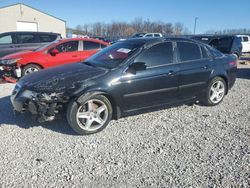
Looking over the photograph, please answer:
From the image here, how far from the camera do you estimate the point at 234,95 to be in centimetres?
626

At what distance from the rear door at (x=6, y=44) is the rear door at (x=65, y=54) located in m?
3.93

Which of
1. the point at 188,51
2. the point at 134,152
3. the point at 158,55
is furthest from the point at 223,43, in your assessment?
the point at 134,152

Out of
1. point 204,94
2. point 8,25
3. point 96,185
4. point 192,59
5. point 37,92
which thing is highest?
point 8,25

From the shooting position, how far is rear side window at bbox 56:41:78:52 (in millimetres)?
7957

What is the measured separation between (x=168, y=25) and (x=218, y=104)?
70038 millimetres

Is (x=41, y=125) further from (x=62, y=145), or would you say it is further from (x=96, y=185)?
(x=96, y=185)

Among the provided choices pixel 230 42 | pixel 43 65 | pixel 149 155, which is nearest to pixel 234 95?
pixel 149 155

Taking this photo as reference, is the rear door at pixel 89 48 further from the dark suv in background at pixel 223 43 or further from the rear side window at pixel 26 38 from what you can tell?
the dark suv in background at pixel 223 43

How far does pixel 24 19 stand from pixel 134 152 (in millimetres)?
29339

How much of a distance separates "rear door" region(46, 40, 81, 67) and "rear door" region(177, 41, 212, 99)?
420 cm

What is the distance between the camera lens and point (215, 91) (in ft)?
17.6

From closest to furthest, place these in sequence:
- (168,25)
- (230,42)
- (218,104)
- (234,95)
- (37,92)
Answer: (37,92) → (218,104) → (234,95) → (230,42) → (168,25)

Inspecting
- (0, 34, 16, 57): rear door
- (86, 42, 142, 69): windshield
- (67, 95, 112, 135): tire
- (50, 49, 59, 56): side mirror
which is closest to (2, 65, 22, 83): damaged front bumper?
(50, 49, 59, 56): side mirror

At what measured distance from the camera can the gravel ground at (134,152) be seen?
2777mm
